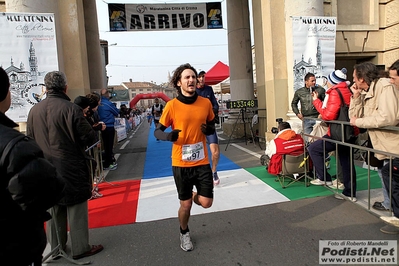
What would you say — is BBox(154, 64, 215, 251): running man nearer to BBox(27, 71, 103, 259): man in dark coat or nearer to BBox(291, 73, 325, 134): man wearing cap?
BBox(27, 71, 103, 259): man in dark coat

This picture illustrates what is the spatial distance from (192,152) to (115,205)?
245cm

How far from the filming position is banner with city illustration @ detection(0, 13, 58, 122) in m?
6.36

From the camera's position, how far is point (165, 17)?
1395cm

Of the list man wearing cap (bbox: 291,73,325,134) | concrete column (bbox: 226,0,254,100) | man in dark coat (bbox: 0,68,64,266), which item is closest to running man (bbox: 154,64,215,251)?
man in dark coat (bbox: 0,68,64,266)

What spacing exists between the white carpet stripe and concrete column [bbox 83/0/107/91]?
26.1 feet

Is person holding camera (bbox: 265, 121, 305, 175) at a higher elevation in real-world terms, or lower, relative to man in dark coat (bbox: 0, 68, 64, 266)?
lower

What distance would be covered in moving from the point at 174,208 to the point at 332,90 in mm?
3093

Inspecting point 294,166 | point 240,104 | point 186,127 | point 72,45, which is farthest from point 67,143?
point 240,104

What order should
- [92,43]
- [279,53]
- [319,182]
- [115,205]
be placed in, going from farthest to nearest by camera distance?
[92,43], [279,53], [319,182], [115,205]

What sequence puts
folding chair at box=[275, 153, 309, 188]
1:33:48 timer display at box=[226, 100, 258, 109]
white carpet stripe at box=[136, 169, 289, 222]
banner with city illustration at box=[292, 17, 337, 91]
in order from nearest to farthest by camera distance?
1. white carpet stripe at box=[136, 169, 289, 222]
2. folding chair at box=[275, 153, 309, 188]
3. banner with city illustration at box=[292, 17, 337, 91]
4. 1:33:48 timer display at box=[226, 100, 258, 109]

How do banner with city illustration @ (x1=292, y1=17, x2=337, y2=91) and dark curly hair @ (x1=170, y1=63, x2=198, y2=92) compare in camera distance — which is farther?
banner with city illustration @ (x1=292, y1=17, x2=337, y2=91)

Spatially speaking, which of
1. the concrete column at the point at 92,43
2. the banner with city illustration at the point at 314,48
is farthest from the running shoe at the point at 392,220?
the concrete column at the point at 92,43

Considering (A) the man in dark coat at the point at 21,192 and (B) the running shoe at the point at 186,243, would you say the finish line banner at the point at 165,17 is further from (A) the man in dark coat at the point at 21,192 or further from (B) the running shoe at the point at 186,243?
(A) the man in dark coat at the point at 21,192

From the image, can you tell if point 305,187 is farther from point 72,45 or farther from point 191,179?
point 72,45
